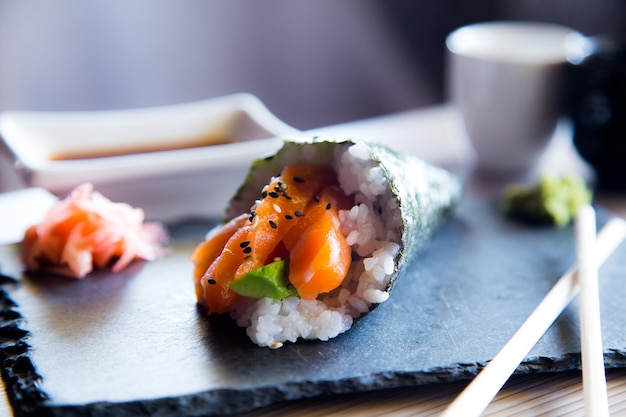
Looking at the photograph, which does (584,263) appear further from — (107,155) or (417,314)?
(107,155)

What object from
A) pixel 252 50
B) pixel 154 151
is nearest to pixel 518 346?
pixel 154 151

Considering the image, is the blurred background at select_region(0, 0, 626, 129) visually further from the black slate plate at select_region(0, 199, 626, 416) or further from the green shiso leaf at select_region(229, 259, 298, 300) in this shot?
the green shiso leaf at select_region(229, 259, 298, 300)

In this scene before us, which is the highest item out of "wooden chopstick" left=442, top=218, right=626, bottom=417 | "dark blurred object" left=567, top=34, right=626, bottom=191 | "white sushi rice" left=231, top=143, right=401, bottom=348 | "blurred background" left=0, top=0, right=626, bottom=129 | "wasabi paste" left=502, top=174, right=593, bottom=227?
"blurred background" left=0, top=0, right=626, bottom=129

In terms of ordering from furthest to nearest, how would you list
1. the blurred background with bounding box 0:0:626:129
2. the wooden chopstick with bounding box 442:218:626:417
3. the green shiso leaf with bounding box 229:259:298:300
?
the blurred background with bounding box 0:0:626:129 → the green shiso leaf with bounding box 229:259:298:300 → the wooden chopstick with bounding box 442:218:626:417

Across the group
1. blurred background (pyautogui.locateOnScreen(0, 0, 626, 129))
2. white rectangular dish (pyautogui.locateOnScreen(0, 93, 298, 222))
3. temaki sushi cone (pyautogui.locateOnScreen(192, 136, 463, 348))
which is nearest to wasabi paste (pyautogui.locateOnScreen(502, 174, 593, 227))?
temaki sushi cone (pyautogui.locateOnScreen(192, 136, 463, 348))

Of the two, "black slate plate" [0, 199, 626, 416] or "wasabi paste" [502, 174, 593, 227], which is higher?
"wasabi paste" [502, 174, 593, 227]

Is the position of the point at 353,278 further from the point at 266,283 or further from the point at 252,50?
the point at 252,50

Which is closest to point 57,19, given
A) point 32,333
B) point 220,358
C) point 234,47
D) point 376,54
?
point 234,47

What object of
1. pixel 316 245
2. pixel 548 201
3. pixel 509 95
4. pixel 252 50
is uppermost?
pixel 252 50
